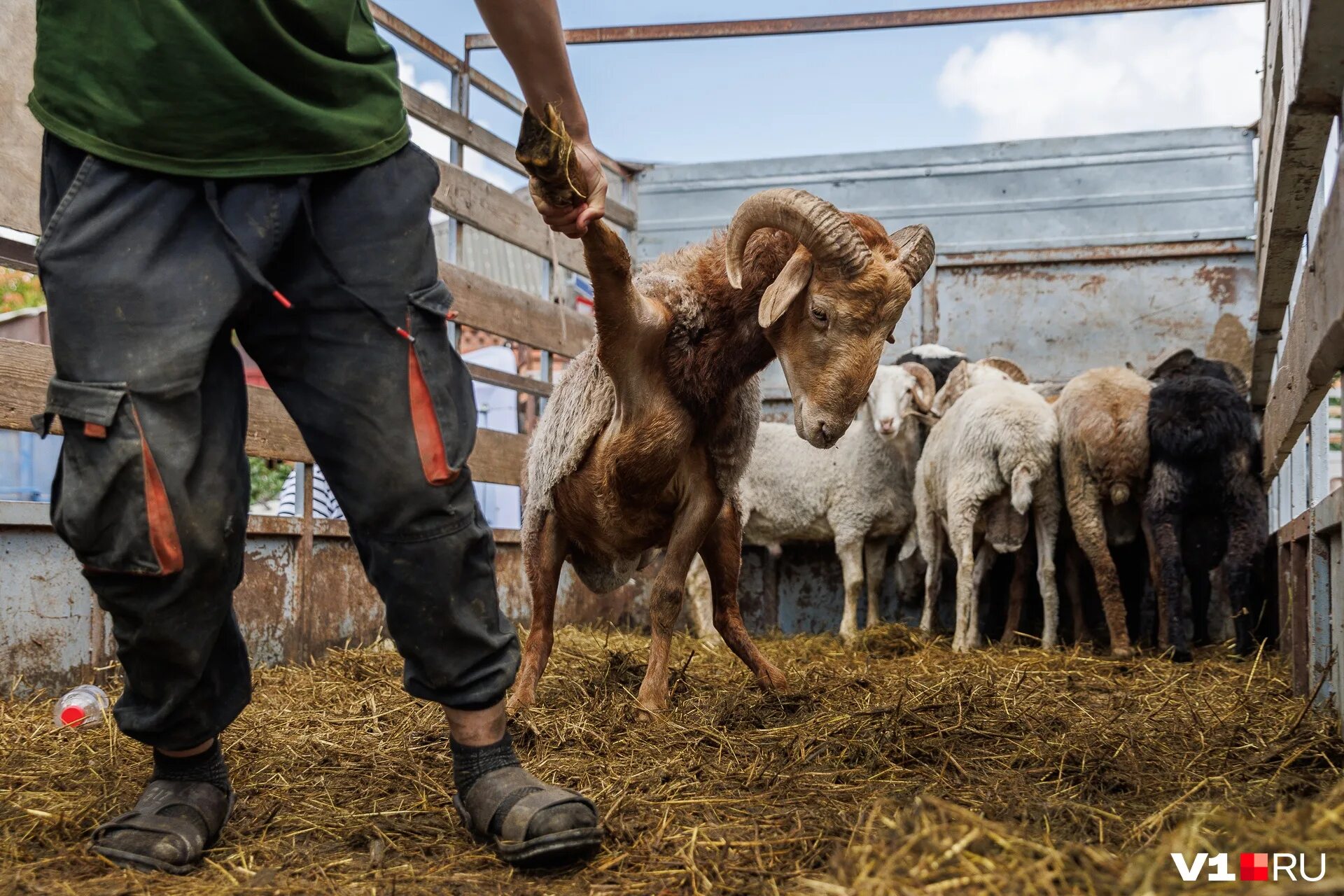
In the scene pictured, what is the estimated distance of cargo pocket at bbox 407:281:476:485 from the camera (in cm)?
215

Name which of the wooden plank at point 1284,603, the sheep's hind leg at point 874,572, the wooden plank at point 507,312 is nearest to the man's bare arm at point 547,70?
the wooden plank at point 507,312

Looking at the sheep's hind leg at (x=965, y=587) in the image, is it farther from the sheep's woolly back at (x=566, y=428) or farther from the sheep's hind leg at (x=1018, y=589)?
the sheep's woolly back at (x=566, y=428)

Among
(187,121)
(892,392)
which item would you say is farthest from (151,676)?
(892,392)

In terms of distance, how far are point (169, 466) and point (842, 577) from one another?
7043 mm

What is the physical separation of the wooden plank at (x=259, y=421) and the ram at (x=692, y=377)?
1.00 meters

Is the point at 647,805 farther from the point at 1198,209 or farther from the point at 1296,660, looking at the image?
the point at 1198,209

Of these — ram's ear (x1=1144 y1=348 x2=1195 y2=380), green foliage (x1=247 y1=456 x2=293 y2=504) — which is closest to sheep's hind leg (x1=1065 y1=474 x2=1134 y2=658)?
ram's ear (x1=1144 y1=348 x2=1195 y2=380)

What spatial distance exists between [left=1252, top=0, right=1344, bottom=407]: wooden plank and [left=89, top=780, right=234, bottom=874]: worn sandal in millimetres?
2662

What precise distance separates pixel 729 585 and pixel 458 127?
3.81 meters

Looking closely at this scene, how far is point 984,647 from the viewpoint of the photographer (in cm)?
684

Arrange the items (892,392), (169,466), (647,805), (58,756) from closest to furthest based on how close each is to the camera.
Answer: (169,466), (647,805), (58,756), (892,392)

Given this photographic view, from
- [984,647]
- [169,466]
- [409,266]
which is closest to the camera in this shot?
[169,466]

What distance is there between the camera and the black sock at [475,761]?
2.24m

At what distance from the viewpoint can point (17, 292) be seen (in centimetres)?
1136
